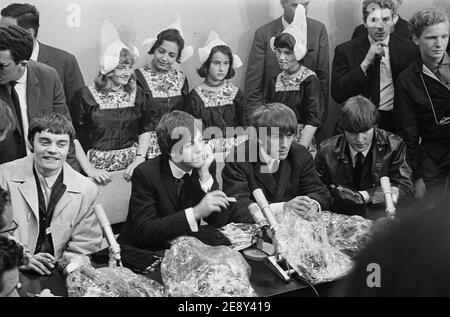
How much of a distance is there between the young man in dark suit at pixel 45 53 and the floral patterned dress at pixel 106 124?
0.33 ft

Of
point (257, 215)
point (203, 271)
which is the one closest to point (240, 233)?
point (257, 215)

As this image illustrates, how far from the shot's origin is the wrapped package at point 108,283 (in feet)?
6.05

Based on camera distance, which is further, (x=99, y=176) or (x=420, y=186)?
(x=420, y=186)

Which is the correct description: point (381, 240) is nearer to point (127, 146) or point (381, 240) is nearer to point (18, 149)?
point (18, 149)

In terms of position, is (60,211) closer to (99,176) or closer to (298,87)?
(99,176)

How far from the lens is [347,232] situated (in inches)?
92.8

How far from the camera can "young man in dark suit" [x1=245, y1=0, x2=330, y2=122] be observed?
12.7 ft

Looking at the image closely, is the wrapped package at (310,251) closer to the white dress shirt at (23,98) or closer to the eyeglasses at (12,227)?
the eyeglasses at (12,227)

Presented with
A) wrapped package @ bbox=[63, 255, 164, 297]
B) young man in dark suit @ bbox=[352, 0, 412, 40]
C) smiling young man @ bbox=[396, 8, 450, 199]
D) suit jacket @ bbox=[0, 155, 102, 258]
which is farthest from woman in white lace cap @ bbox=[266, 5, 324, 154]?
wrapped package @ bbox=[63, 255, 164, 297]

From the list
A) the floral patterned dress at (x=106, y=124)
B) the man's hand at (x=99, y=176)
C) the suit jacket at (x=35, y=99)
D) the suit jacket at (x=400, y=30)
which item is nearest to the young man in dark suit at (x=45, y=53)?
the floral patterned dress at (x=106, y=124)

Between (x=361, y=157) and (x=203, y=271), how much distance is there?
51.7 inches

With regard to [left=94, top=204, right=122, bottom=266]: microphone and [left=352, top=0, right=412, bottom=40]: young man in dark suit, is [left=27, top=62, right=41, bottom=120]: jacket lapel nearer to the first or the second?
[left=94, top=204, right=122, bottom=266]: microphone

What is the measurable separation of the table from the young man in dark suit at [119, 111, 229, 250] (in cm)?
34
